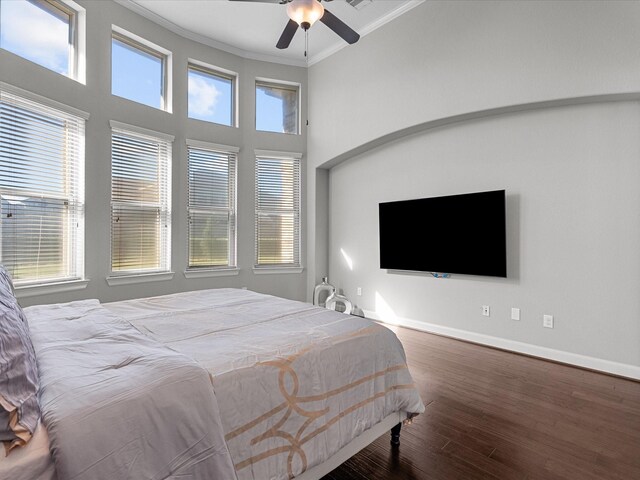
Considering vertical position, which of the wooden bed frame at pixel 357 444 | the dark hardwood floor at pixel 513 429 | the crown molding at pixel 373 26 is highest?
the crown molding at pixel 373 26

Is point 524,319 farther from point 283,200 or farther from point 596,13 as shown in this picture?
point 283,200

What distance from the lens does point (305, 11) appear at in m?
2.46

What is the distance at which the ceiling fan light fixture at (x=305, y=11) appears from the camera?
7.98 feet

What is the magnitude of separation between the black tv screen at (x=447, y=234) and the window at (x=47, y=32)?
12.7ft

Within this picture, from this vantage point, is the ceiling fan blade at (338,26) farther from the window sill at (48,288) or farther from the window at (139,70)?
the window sill at (48,288)

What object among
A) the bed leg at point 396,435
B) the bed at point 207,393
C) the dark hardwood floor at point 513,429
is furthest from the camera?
the bed leg at point 396,435

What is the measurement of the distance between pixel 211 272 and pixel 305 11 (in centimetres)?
345

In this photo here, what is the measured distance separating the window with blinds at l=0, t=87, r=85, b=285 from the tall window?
2311 mm

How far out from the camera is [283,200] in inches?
215

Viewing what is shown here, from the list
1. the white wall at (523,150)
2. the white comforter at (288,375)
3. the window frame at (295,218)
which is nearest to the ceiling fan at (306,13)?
the white wall at (523,150)

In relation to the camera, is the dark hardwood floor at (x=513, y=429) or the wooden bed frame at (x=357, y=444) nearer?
the wooden bed frame at (x=357, y=444)

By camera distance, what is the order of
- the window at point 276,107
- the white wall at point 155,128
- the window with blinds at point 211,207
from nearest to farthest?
the white wall at point 155,128 < the window with blinds at point 211,207 < the window at point 276,107

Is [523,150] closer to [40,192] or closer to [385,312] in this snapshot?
[385,312]

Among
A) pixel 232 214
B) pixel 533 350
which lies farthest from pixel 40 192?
pixel 533 350
